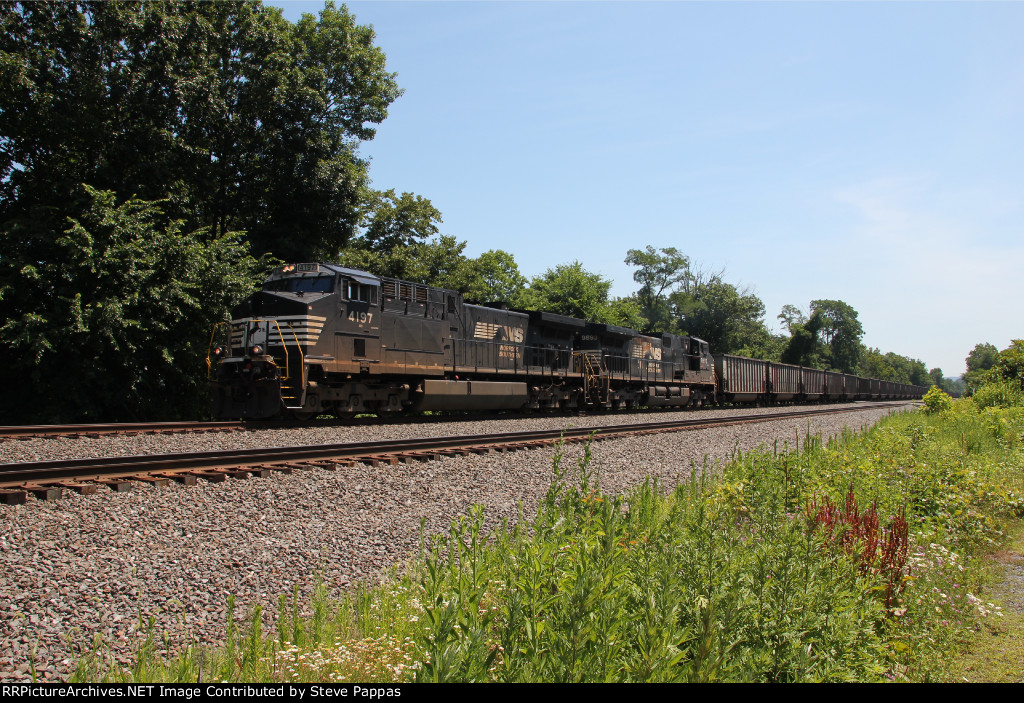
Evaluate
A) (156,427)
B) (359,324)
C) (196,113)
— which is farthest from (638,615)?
(196,113)

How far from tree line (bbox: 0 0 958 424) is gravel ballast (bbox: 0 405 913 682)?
7.69 meters

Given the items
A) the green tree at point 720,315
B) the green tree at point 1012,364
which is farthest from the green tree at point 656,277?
the green tree at point 1012,364

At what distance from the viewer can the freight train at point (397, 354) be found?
46.6ft

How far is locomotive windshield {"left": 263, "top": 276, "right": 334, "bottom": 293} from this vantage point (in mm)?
14891

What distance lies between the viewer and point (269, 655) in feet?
12.0

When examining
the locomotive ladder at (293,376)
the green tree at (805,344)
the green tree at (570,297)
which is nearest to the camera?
the locomotive ladder at (293,376)

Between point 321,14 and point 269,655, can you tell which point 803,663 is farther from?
point 321,14

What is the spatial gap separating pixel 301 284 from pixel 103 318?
15.9ft

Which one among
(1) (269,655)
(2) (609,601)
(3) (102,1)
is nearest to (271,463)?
(1) (269,655)

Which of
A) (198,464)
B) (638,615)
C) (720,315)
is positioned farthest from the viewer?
(720,315)

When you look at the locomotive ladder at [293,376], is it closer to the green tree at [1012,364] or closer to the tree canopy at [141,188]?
the tree canopy at [141,188]

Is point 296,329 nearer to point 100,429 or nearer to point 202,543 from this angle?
point 100,429

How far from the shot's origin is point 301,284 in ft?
49.6

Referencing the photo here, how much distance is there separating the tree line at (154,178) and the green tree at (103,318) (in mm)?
46
